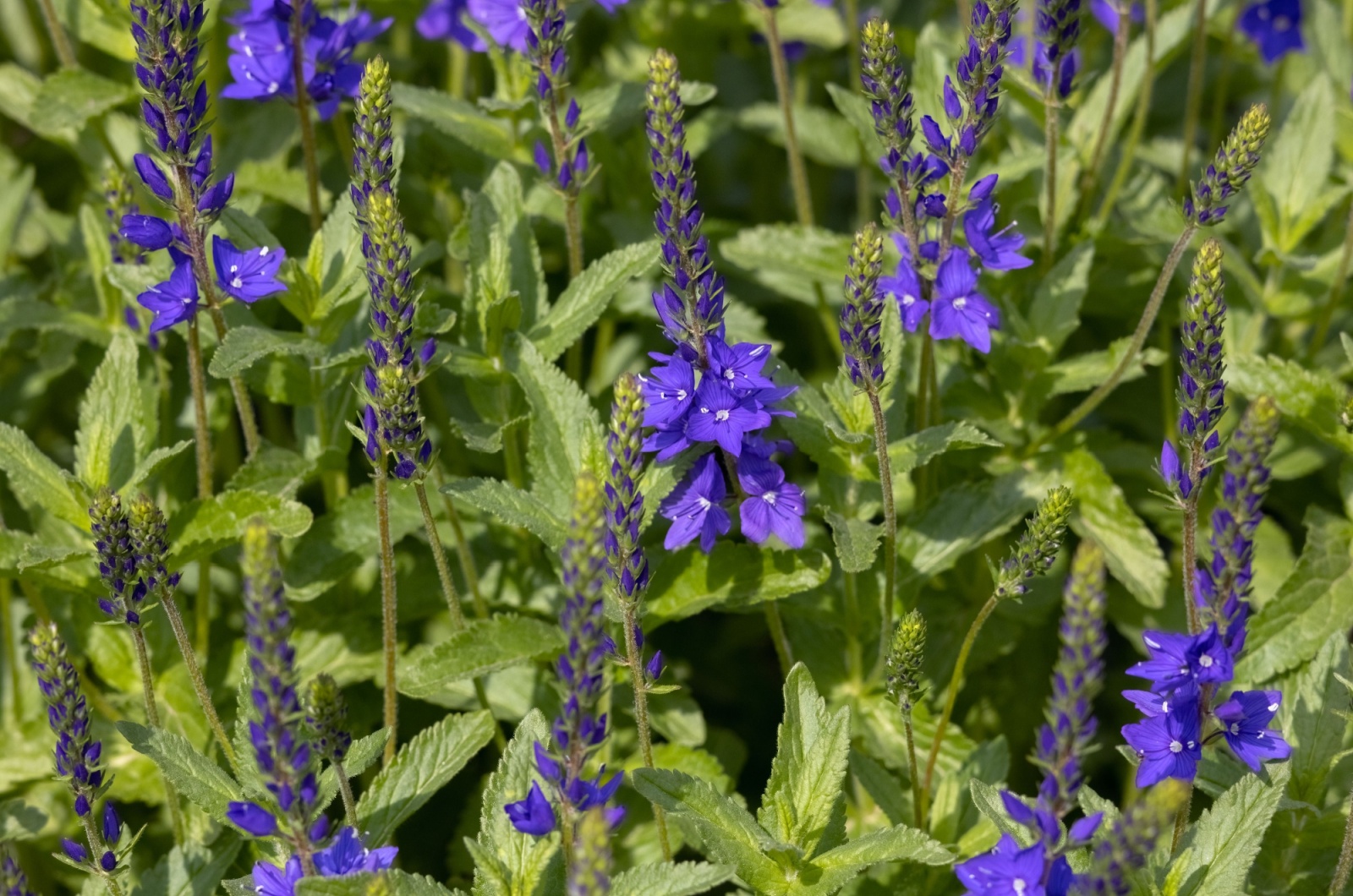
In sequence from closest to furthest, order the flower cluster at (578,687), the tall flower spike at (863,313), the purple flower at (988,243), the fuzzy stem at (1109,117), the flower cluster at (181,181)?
the flower cluster at (578,687) → the tall flower spike at (863,313) → the flower cluster at (181,181) → the purple flower at (988,243) → the fuzzy stem at (1109,117)

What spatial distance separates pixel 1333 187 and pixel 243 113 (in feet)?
14.8

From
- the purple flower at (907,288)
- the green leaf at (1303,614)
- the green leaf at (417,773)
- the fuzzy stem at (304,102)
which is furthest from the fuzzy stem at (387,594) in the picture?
the green leaf at (1303,614)

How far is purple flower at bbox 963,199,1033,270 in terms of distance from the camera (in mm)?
3975

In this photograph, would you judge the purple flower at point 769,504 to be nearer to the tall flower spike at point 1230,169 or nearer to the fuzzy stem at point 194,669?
the tall flower spike at point 1230,169

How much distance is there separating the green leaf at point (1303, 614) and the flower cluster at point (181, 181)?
10.3 feet

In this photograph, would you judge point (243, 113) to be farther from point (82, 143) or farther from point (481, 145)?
point (481, 145)

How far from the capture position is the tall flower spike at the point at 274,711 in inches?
93.2

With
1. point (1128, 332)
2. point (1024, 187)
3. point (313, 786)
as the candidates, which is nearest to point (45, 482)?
point (313, 786)

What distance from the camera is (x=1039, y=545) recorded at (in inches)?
124

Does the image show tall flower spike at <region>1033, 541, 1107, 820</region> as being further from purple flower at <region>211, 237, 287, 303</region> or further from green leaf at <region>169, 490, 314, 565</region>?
purple flower at <region>211, 237, 287, 303</region>

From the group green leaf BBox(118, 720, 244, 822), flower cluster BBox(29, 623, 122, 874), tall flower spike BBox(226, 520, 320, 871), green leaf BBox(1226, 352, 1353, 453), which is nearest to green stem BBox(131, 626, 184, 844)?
green leaf BBox(118, 720, 244, 822)

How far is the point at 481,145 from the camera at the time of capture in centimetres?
480

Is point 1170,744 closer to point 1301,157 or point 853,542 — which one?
point 853,542

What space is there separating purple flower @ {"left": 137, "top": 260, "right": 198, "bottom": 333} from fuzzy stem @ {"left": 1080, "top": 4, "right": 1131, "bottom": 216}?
10.2 feet
